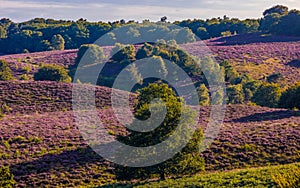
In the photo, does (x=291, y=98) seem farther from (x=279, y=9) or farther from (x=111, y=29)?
(x=111, y=29)

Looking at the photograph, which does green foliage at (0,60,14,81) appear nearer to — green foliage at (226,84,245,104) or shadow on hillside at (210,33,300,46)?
green foliage at (226,84,245,104)

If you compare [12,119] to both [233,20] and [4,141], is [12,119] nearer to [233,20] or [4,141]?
[4,141]

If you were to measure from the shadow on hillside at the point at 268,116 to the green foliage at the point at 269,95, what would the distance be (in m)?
14.5

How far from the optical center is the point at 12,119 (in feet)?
171

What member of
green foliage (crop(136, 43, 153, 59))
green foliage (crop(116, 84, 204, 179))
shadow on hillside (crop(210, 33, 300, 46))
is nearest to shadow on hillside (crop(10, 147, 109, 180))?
green foliage (crop(116, 84, 204, 179))

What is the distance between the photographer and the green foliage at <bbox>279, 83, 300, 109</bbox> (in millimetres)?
58250

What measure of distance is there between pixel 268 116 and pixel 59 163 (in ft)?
99.6

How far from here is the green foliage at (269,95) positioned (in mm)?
69438

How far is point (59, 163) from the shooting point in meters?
38.6

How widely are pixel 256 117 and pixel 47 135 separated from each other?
28.9 meters

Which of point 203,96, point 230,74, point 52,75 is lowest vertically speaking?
point 203,96

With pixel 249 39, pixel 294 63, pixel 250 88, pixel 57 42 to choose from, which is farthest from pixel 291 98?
pixel 57 42

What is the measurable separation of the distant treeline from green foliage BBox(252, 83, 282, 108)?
205ft

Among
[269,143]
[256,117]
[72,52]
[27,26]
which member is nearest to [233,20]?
[72,52]
